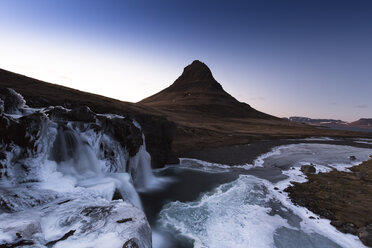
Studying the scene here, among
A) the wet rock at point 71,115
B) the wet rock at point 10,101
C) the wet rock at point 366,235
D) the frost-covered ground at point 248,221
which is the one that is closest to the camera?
the wet rock at point 366,235

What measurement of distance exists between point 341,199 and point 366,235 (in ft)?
20.9

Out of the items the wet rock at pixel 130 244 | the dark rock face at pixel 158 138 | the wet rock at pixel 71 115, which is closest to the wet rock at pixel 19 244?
the wet rock at pixel 130 244

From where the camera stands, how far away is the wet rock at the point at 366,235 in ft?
38.3

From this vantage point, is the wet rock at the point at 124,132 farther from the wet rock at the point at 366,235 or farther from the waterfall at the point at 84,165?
the wet rock at the point at 366,235

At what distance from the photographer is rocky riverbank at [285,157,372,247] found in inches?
527

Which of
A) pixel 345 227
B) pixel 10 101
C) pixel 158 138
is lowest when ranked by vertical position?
pixel 345 227

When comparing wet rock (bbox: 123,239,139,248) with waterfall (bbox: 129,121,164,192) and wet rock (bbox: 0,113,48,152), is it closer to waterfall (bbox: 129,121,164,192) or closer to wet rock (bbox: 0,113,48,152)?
wet rock (bbox: 0,113,48,152)

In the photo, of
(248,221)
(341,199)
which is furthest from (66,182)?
(341,199)

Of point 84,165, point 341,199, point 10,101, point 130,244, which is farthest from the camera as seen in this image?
point 341,199

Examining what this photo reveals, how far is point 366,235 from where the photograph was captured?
38.9 feet

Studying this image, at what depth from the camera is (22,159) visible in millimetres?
11344

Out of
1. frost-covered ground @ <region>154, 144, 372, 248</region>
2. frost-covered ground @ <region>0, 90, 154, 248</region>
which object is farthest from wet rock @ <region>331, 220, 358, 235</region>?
frost-covered ground @ <region>0, 90, 154, 248</region>

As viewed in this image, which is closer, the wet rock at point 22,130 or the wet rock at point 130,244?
the wet rock at point 130,244

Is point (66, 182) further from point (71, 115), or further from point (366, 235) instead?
point (366, 235)
